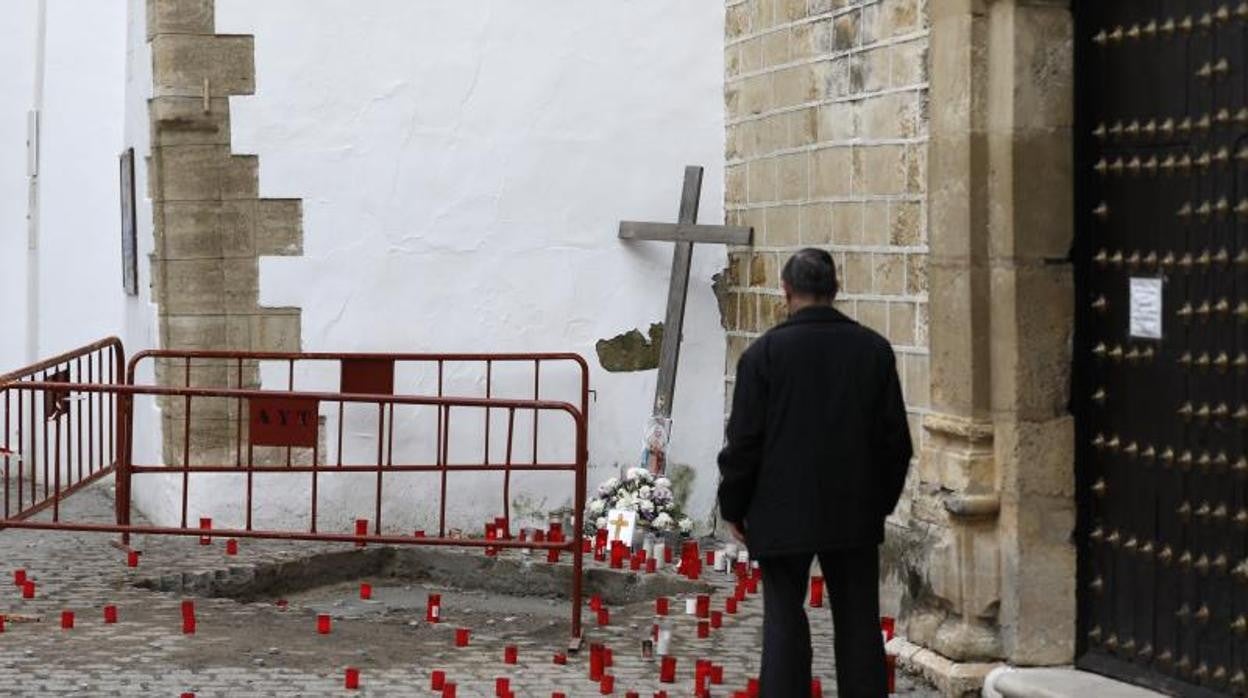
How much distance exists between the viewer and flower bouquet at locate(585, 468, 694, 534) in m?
10.9

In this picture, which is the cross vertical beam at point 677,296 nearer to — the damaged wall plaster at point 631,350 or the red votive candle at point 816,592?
the damaged wall plaster at point 631,350

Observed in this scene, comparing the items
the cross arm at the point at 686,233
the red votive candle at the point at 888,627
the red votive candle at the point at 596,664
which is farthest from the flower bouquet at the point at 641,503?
the red votive candle at the point at 596,664

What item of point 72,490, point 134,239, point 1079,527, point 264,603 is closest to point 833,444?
point 1079,527

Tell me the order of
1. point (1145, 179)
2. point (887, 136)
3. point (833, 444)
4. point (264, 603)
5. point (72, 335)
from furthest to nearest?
1. point (72, 335)
2. point (264, 603)
3. point (887, 136)
4. point (1145, 179)
5. point (833, 444)

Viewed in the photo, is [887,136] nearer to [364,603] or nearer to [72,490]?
[364,603]

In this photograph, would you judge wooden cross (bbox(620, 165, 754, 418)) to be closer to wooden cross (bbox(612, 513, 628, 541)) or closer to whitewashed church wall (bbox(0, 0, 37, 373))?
wooden cross (bbox(612, 513, 628, 541))

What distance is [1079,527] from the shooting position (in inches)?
306

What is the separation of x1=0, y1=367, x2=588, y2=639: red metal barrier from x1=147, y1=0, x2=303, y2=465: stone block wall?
17 centimetres

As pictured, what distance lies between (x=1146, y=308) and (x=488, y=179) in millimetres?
4765

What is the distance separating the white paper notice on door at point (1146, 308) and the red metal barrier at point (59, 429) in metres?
4.33

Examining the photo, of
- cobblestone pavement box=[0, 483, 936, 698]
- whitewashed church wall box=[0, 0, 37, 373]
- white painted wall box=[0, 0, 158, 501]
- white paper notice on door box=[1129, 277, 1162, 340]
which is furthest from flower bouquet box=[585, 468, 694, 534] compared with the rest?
whitewashed church wall box=[0, 0, 37, 373]

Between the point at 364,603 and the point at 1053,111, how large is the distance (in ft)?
13.4

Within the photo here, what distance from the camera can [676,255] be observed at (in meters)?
11.4

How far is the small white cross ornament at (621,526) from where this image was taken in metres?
10.9
